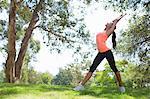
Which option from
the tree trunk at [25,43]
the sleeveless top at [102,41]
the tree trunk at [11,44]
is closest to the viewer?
the sleeveless top at [102,41]

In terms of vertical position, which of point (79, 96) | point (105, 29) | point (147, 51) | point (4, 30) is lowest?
point (79, 96)

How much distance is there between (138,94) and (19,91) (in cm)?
399

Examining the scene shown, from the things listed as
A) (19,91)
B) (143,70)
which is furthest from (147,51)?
(19,91)

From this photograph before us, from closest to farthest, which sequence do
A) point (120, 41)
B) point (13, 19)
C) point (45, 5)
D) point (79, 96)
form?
point (79, 96) → point (13, 19) → point (45, 5) → point (120, 41)

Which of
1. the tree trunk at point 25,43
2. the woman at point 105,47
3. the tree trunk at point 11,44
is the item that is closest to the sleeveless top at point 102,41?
the woman at point 105,47

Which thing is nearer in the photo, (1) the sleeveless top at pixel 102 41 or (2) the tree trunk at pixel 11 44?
(1) the sleeveless top at pixel 102 41

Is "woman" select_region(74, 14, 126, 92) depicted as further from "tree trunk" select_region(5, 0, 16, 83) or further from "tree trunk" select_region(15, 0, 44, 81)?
"tree trunk" select_region(15, 0, 44, 81)

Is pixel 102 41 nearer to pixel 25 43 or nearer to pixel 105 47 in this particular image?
pixel 105 47

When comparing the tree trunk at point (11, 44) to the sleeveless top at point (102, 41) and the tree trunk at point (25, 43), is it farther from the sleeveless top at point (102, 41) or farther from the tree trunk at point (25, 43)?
the sleeveless top at point (102, 41)

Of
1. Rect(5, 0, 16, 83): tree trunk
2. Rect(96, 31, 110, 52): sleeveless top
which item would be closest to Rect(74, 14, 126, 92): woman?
Rect(96, 31, 110, 52): sleeveless top

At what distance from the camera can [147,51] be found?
94.8ft

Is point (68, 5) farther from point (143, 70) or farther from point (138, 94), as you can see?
point (138, 94)

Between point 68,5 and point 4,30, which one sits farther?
point 4,30

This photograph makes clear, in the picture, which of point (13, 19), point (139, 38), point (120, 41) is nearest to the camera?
point (13, 19)
